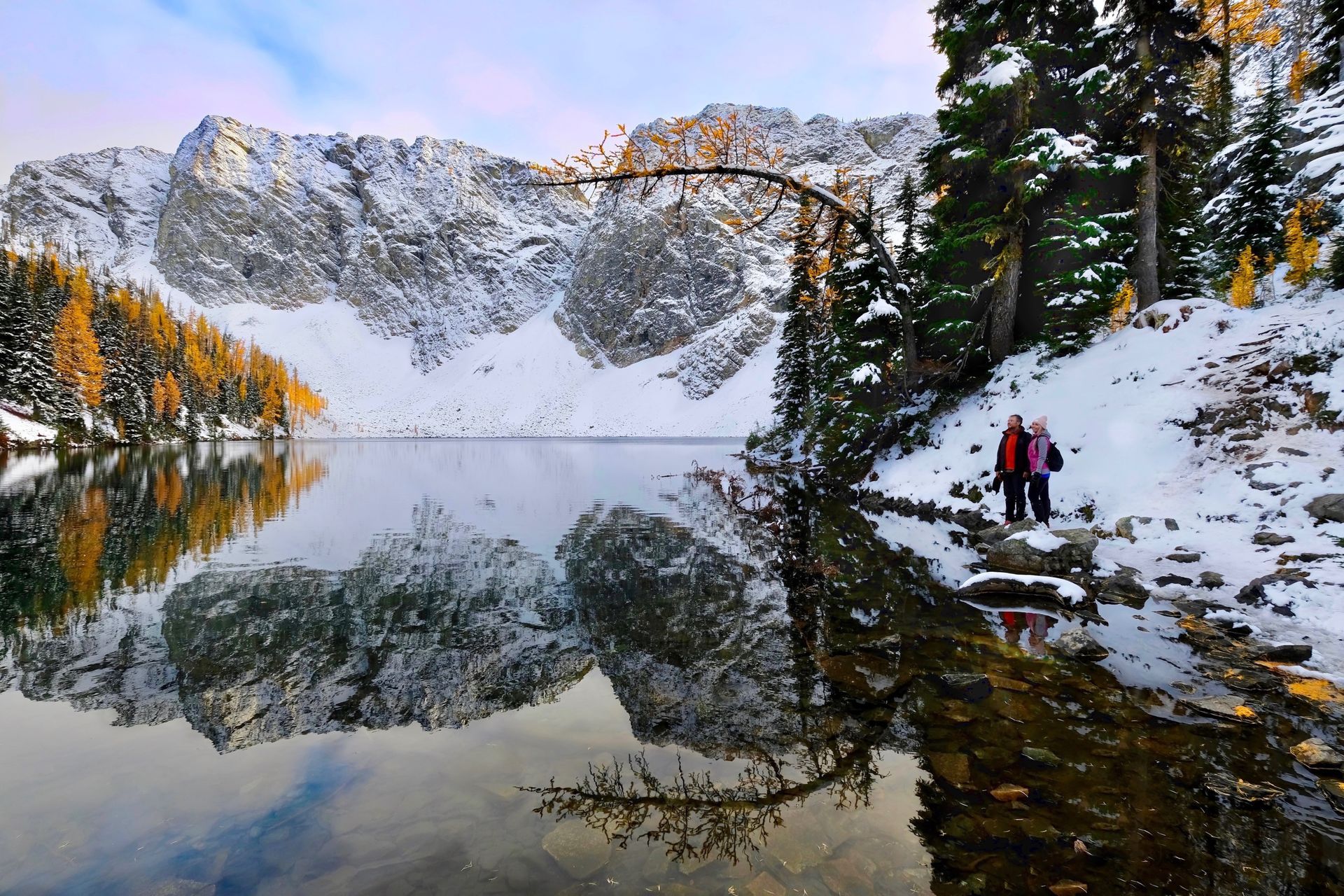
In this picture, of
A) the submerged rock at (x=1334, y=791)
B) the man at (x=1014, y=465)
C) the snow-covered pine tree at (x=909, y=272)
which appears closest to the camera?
the submerged rock at (x=1334, y=791)

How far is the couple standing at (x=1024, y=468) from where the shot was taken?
425 inches

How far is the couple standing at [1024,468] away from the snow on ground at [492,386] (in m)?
77.3

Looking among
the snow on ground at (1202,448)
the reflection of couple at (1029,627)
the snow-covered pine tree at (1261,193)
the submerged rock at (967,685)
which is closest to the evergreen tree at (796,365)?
the snow on ground at (1202,448)

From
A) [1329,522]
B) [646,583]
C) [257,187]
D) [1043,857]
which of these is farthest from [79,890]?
[257,187]

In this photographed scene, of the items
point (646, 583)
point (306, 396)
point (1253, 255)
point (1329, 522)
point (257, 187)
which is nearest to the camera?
point (1329, 522)

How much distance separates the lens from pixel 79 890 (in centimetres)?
293

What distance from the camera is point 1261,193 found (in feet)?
79.4

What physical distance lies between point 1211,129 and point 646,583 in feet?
67.2

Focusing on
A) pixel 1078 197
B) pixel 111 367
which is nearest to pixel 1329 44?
pixel 1078 197

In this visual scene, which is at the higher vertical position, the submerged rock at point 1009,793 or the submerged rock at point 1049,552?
the submerged rock at point 1049,552

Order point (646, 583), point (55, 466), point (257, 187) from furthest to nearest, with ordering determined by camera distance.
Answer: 1. point (257, 187)
2. point (55, 466)
3. point (646, 583)

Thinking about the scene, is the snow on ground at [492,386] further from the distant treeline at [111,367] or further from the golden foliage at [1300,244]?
the golden foliage at [1300,244]

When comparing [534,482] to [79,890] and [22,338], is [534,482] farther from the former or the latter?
[22,338]

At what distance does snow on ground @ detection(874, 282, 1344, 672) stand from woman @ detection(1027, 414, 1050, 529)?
2.35 ft
